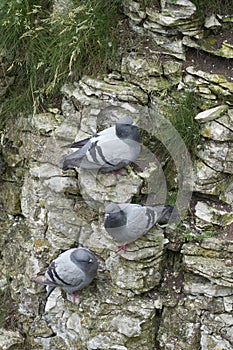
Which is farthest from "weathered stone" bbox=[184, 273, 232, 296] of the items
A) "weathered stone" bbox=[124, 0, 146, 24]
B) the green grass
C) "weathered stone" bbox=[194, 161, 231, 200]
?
"weathered stone" bbox=[124, 0, 146, 24]

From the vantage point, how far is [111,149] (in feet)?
17.7

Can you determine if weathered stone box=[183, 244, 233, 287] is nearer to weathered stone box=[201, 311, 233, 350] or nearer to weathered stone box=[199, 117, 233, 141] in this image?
weathered stone box=[201, 311, 233, 350]

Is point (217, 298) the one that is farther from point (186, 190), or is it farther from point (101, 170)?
point (101, 170)

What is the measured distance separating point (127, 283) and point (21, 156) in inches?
72.1

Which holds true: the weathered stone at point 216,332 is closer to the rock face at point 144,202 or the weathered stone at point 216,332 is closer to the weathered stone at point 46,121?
the rock face at point 144,202

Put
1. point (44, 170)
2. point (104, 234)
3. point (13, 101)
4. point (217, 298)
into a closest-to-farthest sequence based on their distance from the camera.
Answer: point (217, 298) → point (104, 234) → point (44, 170) → point (13, 101)

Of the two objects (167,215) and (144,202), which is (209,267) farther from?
(144,202)

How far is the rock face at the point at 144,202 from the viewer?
210 inches

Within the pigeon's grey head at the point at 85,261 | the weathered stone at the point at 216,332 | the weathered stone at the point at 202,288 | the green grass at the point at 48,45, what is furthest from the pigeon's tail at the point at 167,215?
the green grass at the point at 48,45

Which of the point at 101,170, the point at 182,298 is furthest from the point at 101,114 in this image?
the point at 182,298

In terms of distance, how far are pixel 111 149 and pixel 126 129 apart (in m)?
0.22

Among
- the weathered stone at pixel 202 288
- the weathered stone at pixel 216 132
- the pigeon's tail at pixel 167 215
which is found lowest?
the weathered stone at pixel 202 288

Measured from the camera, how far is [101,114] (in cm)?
589

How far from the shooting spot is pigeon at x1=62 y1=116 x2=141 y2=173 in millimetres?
5410
